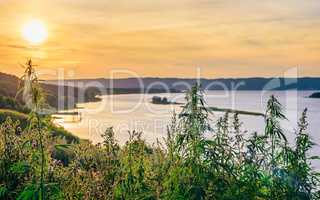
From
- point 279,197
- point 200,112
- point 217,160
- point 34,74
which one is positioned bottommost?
point 279,197

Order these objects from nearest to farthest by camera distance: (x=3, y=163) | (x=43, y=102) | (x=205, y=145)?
(x=43, y=102), (x=205, y=145), (x=3, y=163)

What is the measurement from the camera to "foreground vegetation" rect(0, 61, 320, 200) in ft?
19.3

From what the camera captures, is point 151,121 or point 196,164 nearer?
point 196,164

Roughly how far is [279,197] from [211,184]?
3.02ft

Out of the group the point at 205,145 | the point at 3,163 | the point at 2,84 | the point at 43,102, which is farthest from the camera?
the point at 2,84

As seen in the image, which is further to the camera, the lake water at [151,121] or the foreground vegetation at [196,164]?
the lake water at [151,121]

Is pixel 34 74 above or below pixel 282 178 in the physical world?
above

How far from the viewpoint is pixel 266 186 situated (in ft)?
20.3

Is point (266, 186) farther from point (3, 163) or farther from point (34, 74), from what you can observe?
point (3, 163)

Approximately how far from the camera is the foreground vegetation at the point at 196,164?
19.3ft

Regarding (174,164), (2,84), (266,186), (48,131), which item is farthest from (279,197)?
(2,84)

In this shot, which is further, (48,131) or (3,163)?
(3,163)

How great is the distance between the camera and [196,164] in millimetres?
5984

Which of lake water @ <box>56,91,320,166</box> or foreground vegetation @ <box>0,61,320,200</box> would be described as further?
lake water @ <box>56,91,320,166</box>
